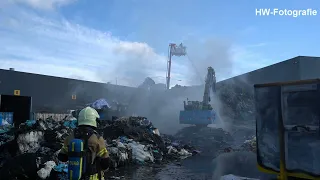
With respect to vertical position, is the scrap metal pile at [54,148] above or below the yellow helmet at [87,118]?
below

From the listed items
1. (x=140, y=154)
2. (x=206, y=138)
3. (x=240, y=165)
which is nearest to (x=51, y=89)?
(x=206, y=138)

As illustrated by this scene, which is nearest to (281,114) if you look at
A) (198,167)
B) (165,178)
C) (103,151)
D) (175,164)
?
(103,151)

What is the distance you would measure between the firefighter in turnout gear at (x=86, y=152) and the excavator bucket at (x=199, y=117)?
16427 mm

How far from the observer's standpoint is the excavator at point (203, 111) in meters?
19.1

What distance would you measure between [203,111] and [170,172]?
34.2ft

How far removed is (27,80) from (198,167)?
16826 millimetres

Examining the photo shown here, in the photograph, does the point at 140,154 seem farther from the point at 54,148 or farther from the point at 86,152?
the point at 86,152

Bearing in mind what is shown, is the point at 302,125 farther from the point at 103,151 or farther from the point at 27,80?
the point at 27,80

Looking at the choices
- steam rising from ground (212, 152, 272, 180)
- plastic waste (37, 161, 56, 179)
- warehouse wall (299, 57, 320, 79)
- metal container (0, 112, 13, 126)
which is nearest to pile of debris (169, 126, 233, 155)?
steam rising from ground (212, 152, 272, 180)

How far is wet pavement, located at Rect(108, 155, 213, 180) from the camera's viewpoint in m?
8.35

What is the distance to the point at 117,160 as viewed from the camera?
383 inches

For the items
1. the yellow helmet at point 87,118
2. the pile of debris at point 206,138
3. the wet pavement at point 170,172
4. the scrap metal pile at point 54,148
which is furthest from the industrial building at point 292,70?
the yellow helmet at point 87,118

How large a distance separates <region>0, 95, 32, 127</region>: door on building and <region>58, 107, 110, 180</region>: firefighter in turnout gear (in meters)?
16.6

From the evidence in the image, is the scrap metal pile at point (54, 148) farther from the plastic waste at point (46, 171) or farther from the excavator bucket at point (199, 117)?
the excavator bucket at point (199, 117)
